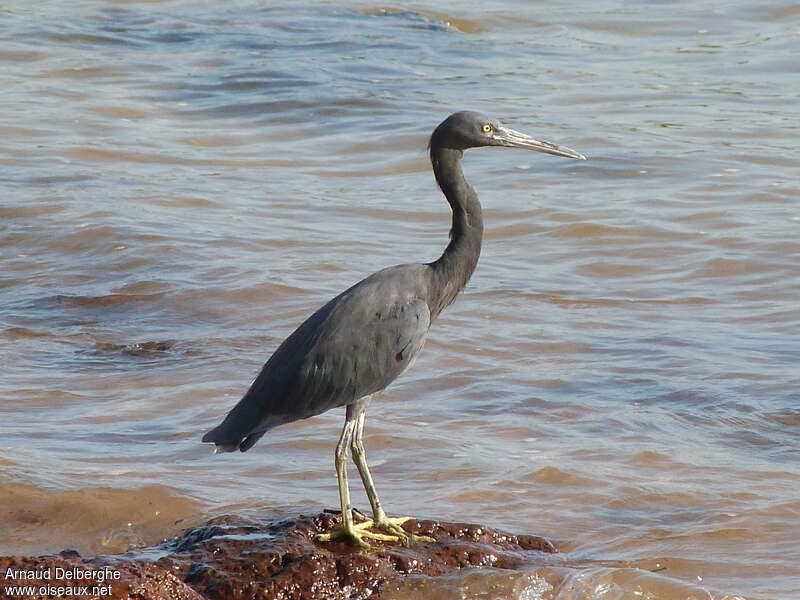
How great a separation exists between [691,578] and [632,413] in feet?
6.90

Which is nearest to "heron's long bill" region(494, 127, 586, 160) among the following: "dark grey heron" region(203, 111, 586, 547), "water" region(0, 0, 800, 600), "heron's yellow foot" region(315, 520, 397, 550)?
"dark grey heron" region(203, 111, 586, 547)

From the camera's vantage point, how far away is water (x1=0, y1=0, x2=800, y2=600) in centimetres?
636

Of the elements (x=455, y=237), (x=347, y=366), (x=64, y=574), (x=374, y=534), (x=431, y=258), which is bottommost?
(x=431, y=258)

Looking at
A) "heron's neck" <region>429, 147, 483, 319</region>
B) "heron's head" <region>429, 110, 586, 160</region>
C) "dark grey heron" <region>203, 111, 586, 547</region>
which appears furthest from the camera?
"heron's head" <region>429, 110, 586, 160</region>

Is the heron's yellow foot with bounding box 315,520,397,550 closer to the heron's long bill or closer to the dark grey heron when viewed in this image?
the dark grey heron

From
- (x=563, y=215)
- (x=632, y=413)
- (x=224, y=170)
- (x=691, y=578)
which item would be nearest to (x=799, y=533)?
(x=691, y=578)

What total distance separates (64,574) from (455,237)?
2.40 m

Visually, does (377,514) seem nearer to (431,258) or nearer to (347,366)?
(347,366)

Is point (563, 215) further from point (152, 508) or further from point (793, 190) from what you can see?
point (152, 508)

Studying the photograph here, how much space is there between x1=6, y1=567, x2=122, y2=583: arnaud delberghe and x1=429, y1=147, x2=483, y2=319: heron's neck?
6.57ft

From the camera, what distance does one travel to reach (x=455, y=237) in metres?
5.99

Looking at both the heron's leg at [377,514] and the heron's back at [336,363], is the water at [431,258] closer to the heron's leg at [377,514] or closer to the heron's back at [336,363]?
the heron's leg at [377,514]

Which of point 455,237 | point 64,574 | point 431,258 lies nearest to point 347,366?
point 455,237

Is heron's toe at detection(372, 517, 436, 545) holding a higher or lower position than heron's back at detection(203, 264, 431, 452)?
lower
